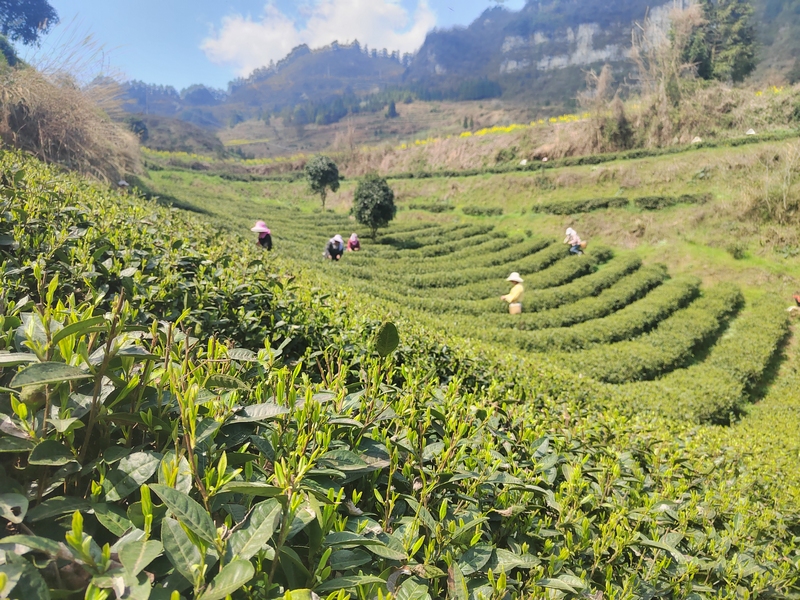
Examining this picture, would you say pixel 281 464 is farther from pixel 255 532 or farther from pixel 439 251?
pixel 439 251

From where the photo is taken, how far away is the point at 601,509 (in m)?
1.71

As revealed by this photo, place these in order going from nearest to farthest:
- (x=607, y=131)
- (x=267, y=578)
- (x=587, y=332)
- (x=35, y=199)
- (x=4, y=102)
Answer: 1. (x=267, y=578)
2. (x=35, y=199)
3. (x=4, y=102)
4. (x=587, y=332)
5. (x=607, y=131)

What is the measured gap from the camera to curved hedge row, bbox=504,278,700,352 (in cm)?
890

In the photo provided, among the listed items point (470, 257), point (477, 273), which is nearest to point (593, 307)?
point (477, 273)

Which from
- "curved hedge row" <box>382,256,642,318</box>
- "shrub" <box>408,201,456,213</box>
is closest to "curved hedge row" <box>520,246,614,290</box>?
"curved hedge row" <box>382,256,642,318</box>

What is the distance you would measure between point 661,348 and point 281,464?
34.1 feet

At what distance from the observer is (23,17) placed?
3556 centimetres

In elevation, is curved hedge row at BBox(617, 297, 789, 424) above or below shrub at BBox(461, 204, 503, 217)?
below

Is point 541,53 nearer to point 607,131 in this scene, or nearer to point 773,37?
point 773,37

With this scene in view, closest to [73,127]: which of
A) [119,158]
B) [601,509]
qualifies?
[119,158]

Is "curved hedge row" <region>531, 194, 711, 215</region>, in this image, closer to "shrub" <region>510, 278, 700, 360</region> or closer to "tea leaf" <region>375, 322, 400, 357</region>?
"shrub" <region>510, 278, 700, 360</region>

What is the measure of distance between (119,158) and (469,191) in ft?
67.9

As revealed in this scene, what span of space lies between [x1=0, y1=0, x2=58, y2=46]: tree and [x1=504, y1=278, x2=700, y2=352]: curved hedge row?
46.8 meters

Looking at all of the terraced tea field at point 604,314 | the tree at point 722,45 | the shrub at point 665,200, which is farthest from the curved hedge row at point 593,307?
the tree at point 722,45
